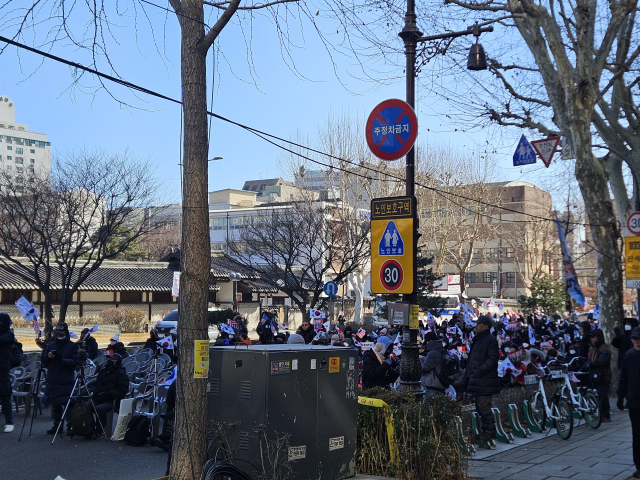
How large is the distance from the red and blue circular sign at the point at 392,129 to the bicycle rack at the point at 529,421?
4.67 meters

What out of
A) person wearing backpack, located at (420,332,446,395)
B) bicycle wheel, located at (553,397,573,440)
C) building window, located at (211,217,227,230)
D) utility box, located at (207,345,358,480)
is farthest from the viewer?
building window, located at (211,217,227,230)

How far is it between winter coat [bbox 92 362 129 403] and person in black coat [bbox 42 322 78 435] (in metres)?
0.41

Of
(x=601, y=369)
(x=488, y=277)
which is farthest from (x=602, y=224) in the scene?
(x=488, y=277)

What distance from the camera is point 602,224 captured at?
16531 mm

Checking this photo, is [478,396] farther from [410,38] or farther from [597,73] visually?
[597,73]

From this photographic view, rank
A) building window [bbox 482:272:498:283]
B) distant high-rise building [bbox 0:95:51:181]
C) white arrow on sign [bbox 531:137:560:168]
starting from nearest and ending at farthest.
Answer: white arrow on sign [bbox 531:137:560:168]
building window [bbox 482:272:498:283]
distant high-rise building [bbox 0:95:51:181]

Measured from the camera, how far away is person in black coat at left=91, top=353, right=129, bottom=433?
10.2 metres

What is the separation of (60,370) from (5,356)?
81 cm

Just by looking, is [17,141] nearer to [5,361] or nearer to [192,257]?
[5,361]

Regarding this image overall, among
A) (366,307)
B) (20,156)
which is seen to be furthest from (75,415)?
(20,156)

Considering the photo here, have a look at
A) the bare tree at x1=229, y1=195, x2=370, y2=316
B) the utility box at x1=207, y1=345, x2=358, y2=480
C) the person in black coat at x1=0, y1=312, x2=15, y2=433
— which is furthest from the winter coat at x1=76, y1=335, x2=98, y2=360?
the bare tree at x1=229, y1=195, x2=370, y2=316

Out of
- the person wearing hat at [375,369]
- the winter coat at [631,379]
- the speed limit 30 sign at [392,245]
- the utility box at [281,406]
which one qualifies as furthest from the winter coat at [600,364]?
the utility box at [281,406]

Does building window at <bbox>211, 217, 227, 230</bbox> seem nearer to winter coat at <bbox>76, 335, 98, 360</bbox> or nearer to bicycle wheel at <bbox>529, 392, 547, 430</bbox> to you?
winter coat at <bbox>76, 335, 98, 360</bbox>

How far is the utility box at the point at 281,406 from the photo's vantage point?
18.9 ft
